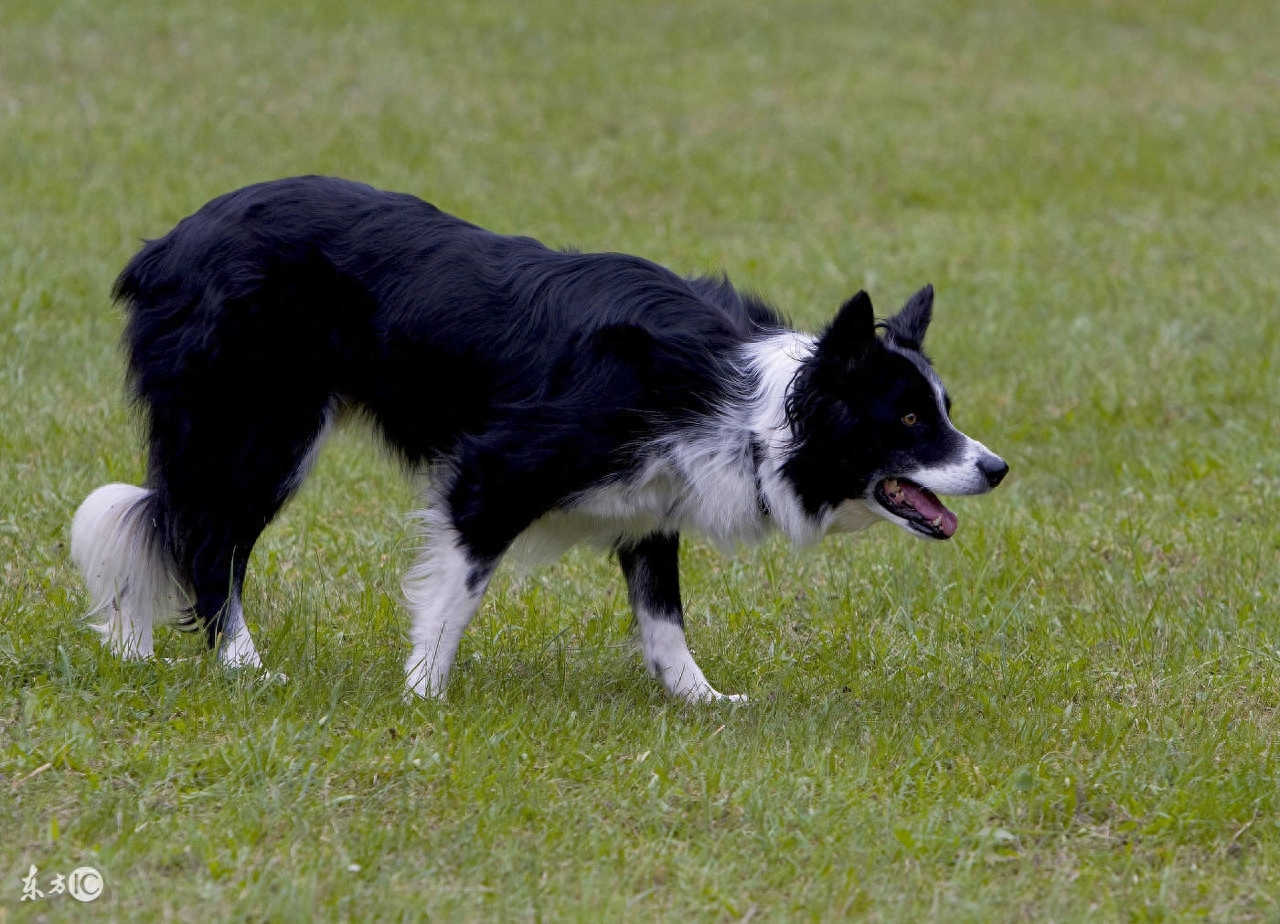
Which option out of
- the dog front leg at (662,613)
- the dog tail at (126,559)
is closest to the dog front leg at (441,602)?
the dog front leg at (662,613)

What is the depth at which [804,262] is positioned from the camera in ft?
36.1

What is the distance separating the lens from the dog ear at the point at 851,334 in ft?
14.3

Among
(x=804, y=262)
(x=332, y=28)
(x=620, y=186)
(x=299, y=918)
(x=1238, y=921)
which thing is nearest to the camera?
(x=299, y=918)

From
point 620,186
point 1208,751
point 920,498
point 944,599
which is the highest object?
point 920,498

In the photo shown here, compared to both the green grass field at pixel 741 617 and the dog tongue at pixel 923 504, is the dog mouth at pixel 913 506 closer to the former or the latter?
the dog tongue at pixel 923 504

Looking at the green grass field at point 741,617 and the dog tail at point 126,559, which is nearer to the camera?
the green grass field at point 741,617

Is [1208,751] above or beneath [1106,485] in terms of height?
above

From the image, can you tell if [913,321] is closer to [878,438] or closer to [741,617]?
[878,438]

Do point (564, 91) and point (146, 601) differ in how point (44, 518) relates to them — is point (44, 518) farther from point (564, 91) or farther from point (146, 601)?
point (564, 91)

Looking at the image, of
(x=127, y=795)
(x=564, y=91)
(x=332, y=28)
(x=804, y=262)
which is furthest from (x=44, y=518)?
(x=332, y=28)

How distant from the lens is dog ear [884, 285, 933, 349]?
4.75 meters

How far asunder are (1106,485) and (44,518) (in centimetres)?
480

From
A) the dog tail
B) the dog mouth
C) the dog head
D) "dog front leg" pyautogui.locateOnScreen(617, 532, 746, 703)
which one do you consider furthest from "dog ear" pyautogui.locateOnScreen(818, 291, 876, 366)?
the dog tail

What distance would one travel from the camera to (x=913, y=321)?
15.8ft
